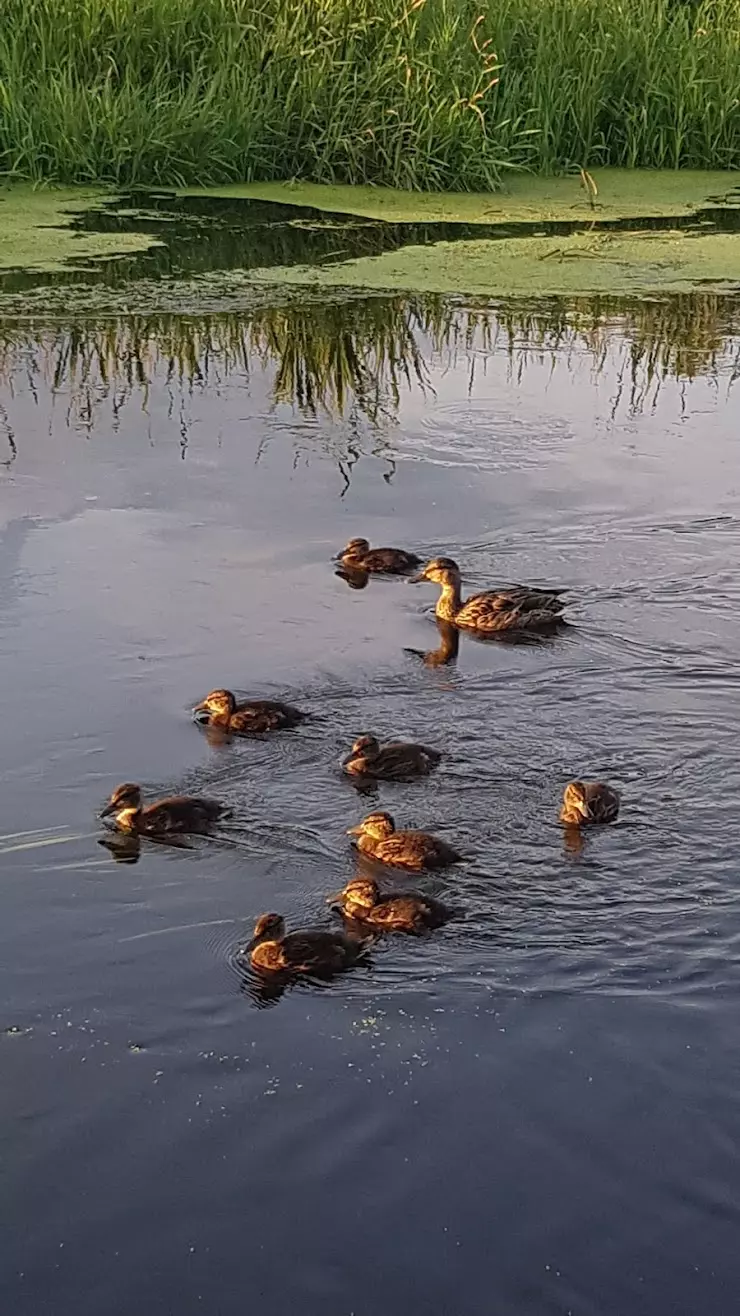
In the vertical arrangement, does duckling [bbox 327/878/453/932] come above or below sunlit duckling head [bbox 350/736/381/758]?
below

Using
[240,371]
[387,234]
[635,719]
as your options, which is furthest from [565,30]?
[635,719]

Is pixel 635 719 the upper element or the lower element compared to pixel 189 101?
lower

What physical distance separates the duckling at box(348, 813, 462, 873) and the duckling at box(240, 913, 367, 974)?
0.36 metres

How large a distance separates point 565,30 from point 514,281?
437cm

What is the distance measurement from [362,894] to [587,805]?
0.75 metres

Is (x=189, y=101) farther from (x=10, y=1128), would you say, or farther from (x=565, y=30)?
(x=10, y=1128)

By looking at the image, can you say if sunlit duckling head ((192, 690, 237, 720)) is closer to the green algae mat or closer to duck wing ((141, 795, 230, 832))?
duck wing ((141, 795, 230, 832))

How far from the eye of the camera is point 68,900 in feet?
14.4

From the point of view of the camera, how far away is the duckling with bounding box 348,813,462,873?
453cm

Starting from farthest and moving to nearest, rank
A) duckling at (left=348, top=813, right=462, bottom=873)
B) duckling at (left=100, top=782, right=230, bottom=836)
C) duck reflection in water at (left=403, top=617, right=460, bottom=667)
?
duck reflection in water at (left=403, top=617, right=460, bottom=667), duckling at (left=100, top=782, right=230, bottom=836), duckling at (left=348, top=813, right=462, bottom=873)

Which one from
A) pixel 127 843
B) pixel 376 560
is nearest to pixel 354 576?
pixel 376 560

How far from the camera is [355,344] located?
9.87 m

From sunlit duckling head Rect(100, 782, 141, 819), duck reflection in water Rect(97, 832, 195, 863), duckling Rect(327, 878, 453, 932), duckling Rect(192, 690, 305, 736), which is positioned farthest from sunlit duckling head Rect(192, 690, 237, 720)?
duckling Rect(327, 878, 453, 932)

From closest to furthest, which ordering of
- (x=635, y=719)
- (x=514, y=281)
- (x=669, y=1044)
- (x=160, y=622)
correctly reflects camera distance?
(x=669, y=1044)
(x=635, y=719)
(x=160, y=622)
(x=514, y=281)
